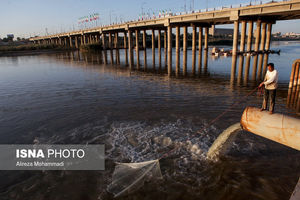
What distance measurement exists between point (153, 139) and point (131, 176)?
9.34ft

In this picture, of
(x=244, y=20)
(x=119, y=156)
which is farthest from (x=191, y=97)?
(x=244, y=20)

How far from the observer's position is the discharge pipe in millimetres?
5367

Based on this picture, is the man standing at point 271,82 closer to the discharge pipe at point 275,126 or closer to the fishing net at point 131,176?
the discharge pipe at point 275,126

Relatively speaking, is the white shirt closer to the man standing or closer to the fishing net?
the man standing

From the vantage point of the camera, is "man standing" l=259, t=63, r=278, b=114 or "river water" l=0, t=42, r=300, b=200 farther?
"man standing" l=259, t=63, r=278, b=114

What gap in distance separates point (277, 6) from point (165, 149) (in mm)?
42726

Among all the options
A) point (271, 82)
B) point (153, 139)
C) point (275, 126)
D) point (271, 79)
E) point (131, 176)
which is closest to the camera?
point (275, 126)

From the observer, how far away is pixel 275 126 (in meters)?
5.70

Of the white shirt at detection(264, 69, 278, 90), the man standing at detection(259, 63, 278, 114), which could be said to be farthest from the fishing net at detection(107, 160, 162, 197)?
the white shirt at detection(264, 69, 278, 90)

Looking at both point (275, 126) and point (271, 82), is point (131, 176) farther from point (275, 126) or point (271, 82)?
point (271, 82)

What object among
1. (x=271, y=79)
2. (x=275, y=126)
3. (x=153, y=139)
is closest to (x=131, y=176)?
(x=153, y=139)

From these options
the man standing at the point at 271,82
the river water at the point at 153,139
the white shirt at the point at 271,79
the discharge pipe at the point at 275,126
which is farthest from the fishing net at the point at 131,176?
the white shirt at the point at 271,79

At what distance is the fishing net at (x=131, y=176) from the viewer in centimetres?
638

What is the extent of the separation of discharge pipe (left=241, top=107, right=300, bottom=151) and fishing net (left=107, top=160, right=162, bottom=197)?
3362 millimetres
